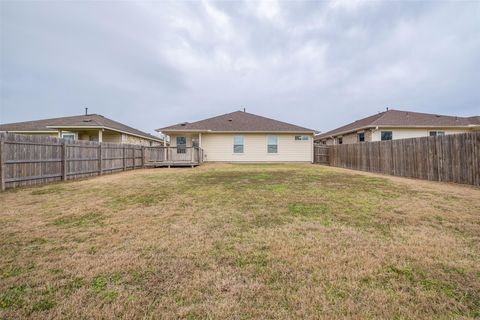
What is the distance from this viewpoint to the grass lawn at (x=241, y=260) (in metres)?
1.82

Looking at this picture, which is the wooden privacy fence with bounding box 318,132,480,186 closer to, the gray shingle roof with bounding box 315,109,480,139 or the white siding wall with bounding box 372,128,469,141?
the white siding wall with bounding box 372,128,469,141

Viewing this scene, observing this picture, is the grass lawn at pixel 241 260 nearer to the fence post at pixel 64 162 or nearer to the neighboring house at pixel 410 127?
the fence post at pixel 64 162

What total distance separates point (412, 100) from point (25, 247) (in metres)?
37.7

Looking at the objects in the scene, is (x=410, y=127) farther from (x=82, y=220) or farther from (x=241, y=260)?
(x=82, y=220)

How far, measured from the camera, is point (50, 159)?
351 inches

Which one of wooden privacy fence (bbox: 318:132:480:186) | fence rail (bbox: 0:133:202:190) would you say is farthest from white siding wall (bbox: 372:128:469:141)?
fence rail (bbox: 0:133:202:190)

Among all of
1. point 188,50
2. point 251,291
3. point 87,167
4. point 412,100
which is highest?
point 188,50

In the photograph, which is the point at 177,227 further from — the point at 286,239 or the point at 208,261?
the point at 286,239

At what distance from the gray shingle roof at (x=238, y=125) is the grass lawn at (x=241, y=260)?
45.5 ft

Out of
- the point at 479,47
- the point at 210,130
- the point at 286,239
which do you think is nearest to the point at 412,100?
the point at 479,47

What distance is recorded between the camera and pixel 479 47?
54.0 feet

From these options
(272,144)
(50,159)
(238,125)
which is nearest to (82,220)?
(50,159)

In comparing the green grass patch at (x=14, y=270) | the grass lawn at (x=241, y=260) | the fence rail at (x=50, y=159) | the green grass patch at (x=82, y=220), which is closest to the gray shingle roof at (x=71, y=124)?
the fence rail at (x=50, y=159)

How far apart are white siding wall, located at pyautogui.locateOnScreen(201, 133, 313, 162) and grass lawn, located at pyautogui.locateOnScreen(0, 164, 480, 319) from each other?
14.1m
